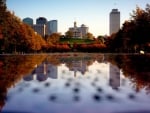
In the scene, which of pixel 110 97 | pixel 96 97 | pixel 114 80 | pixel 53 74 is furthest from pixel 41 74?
pixel 110 97

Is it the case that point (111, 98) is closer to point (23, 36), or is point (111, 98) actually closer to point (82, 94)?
point (82, 94)

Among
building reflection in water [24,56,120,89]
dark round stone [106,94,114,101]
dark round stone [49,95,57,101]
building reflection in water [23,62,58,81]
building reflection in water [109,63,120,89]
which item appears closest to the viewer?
dark round stone [49,95,57,101]

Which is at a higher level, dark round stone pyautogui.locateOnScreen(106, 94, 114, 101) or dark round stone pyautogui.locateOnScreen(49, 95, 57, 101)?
dark round stone pyautogui.locateOnScreen(106, 94, 114, 101)

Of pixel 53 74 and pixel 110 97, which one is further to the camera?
pixel 53 74

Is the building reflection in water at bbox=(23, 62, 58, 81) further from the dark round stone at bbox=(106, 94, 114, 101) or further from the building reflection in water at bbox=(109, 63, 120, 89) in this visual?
the dark round stone at bbox=(106, 94, 114, 101)

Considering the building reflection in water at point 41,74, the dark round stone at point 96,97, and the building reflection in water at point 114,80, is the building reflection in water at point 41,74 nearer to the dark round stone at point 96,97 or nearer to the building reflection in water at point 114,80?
the building reflection in water at point 114,80

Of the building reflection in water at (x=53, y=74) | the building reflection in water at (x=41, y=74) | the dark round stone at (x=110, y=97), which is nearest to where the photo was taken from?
the dark round stone at (x=110, y=97)

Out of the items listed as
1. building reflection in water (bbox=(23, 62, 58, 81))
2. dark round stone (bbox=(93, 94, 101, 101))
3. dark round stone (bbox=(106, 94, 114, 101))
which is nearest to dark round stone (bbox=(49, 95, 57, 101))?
dark round stone (bbox=(93, 94, 101, 101))

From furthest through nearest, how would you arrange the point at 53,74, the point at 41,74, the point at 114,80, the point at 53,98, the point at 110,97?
the point at 53,74
the point at 41,74
the point at 114,80
the point at 110,97
the point at 53,98

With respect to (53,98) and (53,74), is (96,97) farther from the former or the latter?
(53,74)

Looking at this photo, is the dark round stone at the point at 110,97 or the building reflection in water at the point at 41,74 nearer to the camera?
the dark round stone at the point at 110,97

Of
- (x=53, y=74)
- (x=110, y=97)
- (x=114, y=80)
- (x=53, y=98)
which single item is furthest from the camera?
(x=53, y=74)

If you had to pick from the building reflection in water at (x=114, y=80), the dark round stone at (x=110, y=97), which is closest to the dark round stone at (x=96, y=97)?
the dark round stone at (x=110, y=97)

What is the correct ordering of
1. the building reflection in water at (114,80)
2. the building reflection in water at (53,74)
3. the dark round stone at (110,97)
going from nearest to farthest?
the dark round stone at (110,97) → the building reflection in water at (114,80) → the building reflection in water at (53,74)
